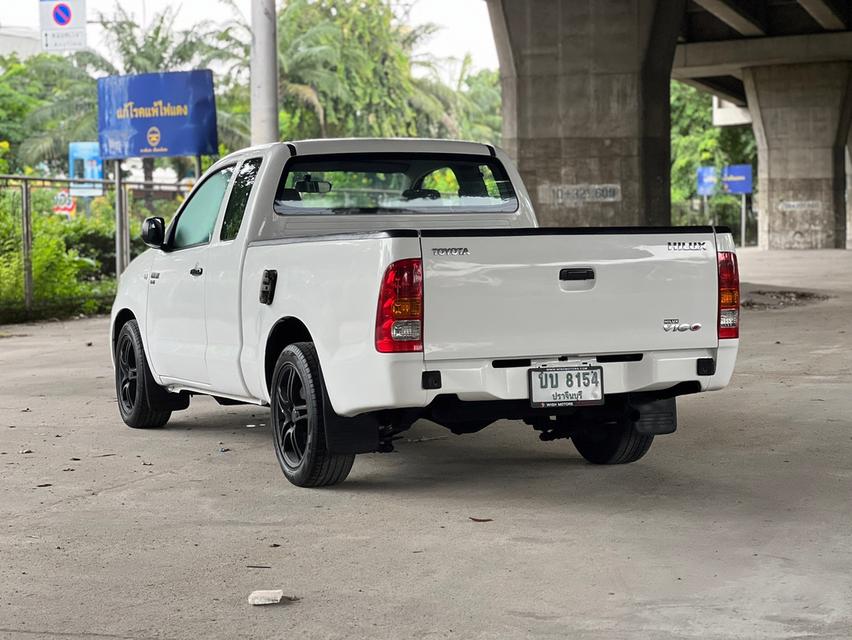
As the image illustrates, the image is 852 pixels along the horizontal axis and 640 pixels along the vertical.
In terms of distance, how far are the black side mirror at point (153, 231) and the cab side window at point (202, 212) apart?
0.14 metres

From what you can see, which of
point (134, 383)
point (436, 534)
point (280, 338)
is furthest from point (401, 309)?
point (134, 383)

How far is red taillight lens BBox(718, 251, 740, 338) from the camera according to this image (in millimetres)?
7441

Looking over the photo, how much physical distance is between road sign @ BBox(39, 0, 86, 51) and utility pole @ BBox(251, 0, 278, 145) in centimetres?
1566

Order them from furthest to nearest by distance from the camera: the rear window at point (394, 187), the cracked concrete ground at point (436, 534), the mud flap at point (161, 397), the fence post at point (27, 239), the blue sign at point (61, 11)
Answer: the blue sign at point (61, 11)
the fence post at point (27, 239)
the mud flap at point (161, 397)
the rear window at point (394, 187)
the cracked concrete ground at point (436, 534)

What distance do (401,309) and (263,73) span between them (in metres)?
11.1

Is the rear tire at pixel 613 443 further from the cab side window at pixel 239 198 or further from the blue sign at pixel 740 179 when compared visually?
the blue sign at pixel 740 179

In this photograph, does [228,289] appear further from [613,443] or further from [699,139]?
[699,139]

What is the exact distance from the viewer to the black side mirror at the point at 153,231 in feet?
30.6

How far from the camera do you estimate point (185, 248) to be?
9305mm

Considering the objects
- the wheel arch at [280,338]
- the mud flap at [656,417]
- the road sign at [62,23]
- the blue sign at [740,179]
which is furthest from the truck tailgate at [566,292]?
the blue sign at [740,179]

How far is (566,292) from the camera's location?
Answer: 708 cm

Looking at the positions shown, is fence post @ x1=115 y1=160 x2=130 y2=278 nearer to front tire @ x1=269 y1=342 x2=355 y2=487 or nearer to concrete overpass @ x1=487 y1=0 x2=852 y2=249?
concrete overpass @ x1=487 y1=0 x2=852 y2=249

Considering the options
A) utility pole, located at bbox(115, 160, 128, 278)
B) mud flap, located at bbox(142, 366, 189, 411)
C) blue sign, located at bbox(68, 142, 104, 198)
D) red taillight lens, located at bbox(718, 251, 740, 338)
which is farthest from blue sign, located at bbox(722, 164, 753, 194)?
red taillight lens, located at bbox(718, 251, 740, 338)

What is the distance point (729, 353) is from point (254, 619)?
339cm
